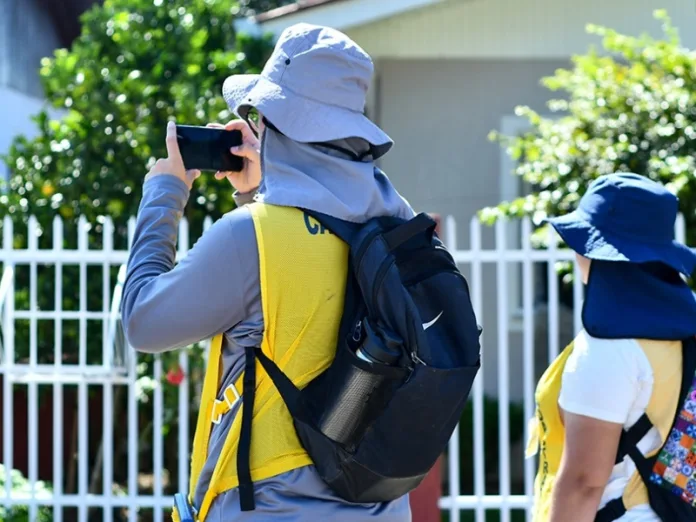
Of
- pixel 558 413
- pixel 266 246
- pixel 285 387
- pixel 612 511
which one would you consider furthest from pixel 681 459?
pixel 266 246

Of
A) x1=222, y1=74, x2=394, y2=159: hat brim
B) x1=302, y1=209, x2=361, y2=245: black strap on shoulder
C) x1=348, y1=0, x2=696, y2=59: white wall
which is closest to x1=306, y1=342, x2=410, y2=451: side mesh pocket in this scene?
x1=302, y1=209, x2=361, y2=245: black strap on shoulder

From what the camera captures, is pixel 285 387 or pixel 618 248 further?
pixel 618 248

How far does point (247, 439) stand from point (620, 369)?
2.95ft

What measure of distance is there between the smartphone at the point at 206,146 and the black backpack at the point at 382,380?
39 cm

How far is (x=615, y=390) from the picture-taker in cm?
229

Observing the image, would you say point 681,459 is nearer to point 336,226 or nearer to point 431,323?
point 431,323

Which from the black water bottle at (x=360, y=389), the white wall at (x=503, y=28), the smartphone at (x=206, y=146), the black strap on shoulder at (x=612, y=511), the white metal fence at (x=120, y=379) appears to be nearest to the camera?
the black water bottle at (x=360, y=389)

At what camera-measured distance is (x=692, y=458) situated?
7.59 ft

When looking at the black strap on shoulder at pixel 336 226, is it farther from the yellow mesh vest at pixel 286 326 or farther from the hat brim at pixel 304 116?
the hat brim at pixel 304 116

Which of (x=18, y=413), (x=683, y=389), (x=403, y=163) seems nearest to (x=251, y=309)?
(x=683, y=389)

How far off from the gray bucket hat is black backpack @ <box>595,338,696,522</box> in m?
0.90

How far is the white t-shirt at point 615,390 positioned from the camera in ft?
7.52

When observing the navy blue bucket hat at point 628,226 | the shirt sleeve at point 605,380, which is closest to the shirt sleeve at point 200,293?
the shirt sleeve at point 605,380

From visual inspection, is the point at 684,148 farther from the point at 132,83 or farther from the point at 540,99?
the point at 132,83
